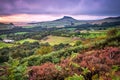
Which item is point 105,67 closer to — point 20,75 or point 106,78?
point 106,78

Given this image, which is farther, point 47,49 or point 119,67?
point 47,49

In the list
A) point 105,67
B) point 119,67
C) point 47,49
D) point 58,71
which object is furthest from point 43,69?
point 47,49

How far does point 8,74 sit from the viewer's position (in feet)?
34.2

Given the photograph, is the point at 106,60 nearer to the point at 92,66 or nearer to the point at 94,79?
the point at 92,66

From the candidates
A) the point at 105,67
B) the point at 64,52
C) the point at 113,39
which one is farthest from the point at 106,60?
the point at 64,52

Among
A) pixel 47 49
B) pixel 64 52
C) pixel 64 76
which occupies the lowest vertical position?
pixel 47 49

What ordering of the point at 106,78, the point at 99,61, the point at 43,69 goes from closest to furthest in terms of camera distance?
A: the point at 106,78, the point at 43,69, the point at 99,61

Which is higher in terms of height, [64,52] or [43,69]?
[43,69]

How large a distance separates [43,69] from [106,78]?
4.97 metres

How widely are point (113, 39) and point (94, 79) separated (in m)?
15.4

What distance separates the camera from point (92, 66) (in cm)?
1252

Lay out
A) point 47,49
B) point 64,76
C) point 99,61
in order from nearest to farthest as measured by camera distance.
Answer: point 64,76
point 99,61
point 47,49

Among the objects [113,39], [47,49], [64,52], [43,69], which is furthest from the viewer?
[47,49]

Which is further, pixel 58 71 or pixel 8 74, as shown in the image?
pixel 58 71
